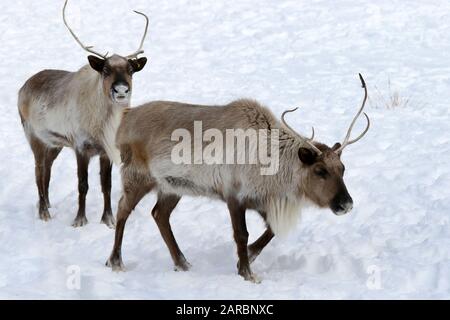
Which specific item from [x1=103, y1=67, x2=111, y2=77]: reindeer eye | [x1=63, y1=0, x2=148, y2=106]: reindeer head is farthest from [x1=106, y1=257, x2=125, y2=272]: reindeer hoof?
[x1=103, y1=67, x2=111, y2=77]: reindeer eye

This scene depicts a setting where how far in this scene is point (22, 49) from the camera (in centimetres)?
1300

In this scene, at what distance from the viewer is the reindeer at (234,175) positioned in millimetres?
5590

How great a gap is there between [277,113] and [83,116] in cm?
279

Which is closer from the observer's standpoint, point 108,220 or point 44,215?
point 108,220

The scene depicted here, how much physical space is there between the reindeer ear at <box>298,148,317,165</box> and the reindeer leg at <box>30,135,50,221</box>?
3.20 m

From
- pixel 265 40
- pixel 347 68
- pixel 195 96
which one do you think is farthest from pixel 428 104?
pixel 265 40

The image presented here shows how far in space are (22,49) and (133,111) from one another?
283 inches

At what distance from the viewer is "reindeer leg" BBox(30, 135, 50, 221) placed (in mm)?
7723

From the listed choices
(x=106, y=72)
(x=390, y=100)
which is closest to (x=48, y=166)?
(x=106, y=72)

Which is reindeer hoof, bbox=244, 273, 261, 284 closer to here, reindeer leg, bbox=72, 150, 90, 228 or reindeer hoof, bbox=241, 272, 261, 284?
reindeer hoof, bbox=241, 272, 261, 284

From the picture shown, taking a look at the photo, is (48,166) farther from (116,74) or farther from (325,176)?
(325,176)

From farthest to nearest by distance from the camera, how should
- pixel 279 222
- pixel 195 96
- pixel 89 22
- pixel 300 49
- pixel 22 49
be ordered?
pixel 89 22, pixel 22 49, pixel 300 49, pixel 195 96, pixel 279 222

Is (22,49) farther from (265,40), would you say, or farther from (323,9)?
(323,9)

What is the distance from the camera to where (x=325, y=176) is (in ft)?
18.1
